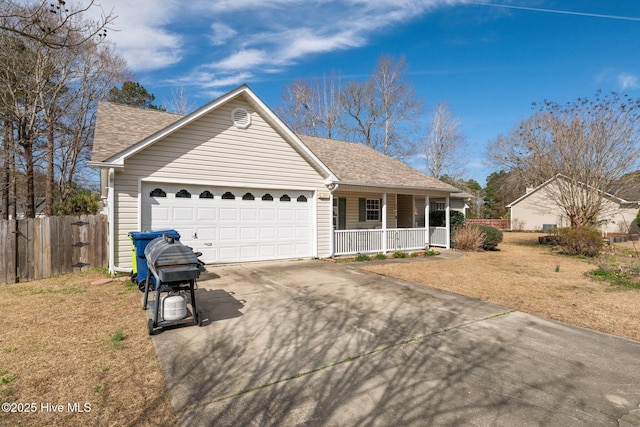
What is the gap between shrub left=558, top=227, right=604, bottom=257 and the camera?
13.9 m

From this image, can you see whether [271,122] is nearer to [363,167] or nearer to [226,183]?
[226,183]

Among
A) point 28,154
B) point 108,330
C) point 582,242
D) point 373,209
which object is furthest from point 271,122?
point 28,154

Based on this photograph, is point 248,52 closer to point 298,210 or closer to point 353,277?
point 298,210

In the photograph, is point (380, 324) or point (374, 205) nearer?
point (380, 324)

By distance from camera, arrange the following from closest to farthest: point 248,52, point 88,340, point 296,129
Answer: point 88,340 < point 248,52 < point 296,129

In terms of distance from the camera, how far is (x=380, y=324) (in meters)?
5.17

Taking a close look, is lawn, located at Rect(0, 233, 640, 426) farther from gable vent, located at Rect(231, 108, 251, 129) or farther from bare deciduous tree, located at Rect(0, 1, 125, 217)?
bare deciduous tree, located at Rect(0, 1, 125, 217)

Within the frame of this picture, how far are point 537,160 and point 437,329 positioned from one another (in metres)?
17.8

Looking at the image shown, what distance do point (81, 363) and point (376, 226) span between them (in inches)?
512

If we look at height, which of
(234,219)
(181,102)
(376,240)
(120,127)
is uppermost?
(181,102)

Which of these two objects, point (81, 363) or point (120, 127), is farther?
point (120, 127)

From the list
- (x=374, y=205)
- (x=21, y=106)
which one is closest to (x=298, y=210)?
(x=374, y=205)

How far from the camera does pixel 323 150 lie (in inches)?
602

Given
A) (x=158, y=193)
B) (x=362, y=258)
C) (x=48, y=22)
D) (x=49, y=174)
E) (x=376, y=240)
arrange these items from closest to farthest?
(x=48, y=22)
(x=158, y=193)
(x=362, y=258)
(x=376, y=240)
(x=49, y=174)
